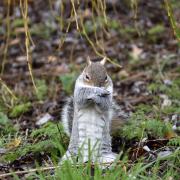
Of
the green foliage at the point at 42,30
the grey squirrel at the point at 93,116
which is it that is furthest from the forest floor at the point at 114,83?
the grey squirrel at the point at 93,116

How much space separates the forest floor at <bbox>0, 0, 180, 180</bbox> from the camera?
3533mm

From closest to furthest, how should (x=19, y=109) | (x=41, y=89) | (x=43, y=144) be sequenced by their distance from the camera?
(x=43, y=144) → (x=19, y=109) → (x=41, y=89)

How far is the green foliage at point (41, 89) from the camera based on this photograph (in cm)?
557

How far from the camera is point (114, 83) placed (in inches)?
238

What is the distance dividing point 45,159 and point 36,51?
376 centimetres

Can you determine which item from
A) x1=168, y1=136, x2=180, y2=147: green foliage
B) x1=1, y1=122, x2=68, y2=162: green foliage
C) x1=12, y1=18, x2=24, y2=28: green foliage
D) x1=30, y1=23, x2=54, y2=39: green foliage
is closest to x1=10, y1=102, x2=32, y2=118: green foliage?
x1=1, y1=122, x2=68, y2=162: green foliage

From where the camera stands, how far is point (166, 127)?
391 cm

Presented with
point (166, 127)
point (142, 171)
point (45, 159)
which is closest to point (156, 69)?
point (166, 127)

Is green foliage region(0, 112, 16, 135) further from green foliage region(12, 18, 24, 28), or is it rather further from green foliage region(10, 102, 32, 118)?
green foliage region(12, 18, 24, 28)

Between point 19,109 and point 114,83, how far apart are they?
4.29ft

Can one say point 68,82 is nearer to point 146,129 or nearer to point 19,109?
point 19,109

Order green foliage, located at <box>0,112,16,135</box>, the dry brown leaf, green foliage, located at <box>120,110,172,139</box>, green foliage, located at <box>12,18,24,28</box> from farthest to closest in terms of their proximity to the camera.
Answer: green foliage, located at <box>12,18,24,28</box> → green foliage, located at <box>0,112,16,135</box> → green foliage, located at <box>120,110,172,139</box> → the dry brown leaf

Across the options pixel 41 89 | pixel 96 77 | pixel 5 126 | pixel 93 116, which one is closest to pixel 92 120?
pixel 93 116

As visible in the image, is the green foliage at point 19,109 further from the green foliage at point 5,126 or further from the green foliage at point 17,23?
the green foliage at point 17,23
